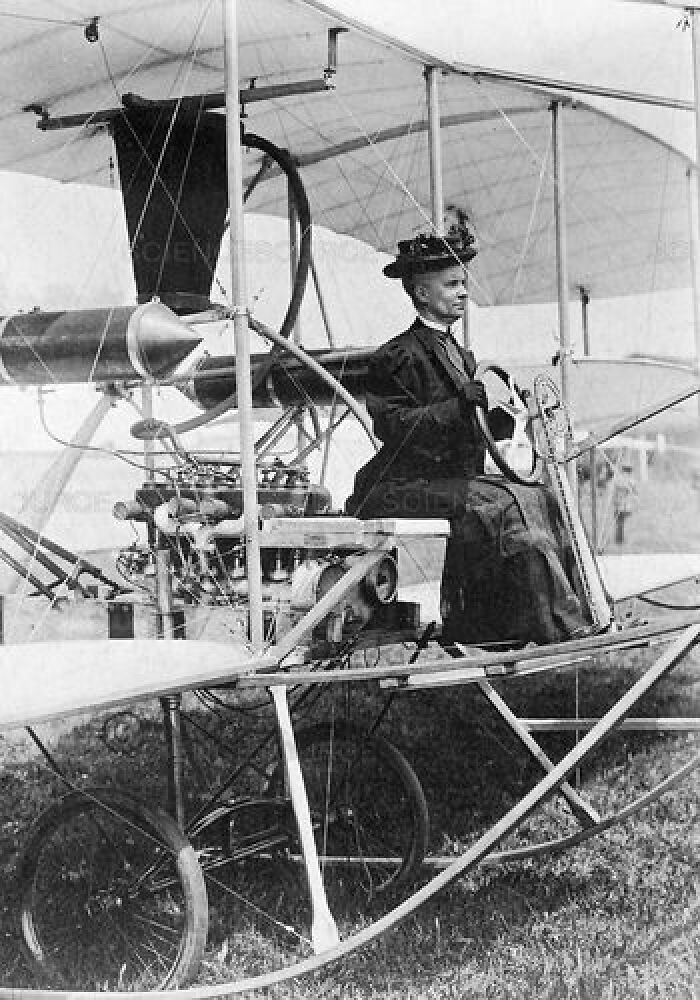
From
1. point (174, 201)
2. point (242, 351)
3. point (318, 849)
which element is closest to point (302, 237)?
point (174, 201)

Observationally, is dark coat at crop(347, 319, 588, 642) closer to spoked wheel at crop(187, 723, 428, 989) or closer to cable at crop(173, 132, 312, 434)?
cable at crop(173, 132, 312, 434)

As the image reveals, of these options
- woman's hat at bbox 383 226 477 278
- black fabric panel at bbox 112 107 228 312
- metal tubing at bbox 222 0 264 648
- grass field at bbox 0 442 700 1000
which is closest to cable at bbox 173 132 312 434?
black fabric panel at bbox 112 107 228 312

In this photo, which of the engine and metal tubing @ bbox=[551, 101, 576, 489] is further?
metal tubing @ bbox=[551, 101, 576, 489]

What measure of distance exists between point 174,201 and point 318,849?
2491 mm

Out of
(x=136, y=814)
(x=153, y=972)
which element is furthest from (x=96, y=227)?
(x=153, y=972)

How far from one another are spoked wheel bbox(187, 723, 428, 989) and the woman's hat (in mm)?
1721

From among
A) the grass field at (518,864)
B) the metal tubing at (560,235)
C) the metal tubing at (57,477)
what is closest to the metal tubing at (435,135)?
the metal tubing at (560,235)

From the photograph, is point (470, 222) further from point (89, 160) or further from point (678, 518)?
point (678, 518)

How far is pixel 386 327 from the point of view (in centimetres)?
568

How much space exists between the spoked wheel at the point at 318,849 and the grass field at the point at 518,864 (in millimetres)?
93

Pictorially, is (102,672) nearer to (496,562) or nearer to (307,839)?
(307,839)

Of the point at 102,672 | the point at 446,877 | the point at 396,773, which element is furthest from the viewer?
the point at 396,773

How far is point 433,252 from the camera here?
4566 millimetres

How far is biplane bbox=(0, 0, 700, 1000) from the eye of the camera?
3.86 meters
